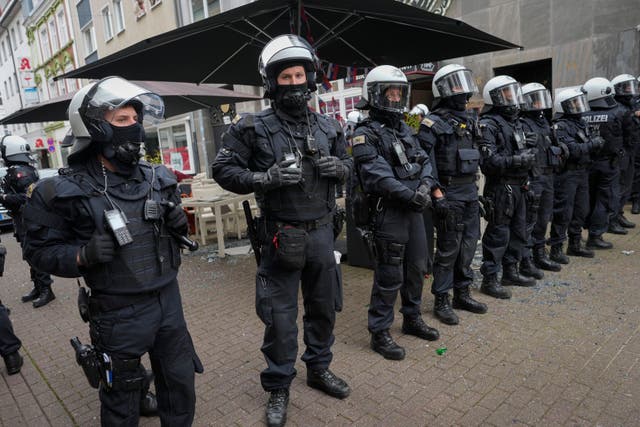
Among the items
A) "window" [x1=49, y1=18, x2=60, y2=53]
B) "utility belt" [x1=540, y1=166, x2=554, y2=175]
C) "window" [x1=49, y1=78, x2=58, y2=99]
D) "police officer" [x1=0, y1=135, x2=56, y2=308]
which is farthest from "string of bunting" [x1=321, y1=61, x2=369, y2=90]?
"window" [x1=49, y1=78, x2=58, y2=99]

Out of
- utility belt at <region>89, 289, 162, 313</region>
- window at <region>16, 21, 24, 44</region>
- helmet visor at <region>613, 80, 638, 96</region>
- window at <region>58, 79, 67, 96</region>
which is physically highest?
window at <region>16, 21, 24, 44</region>

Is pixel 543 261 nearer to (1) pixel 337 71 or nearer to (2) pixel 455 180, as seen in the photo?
(2) pixel 455 180

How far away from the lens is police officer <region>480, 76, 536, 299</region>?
14.6 feet

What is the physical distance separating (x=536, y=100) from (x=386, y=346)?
332 cm

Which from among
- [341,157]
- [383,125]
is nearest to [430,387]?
[341,157]

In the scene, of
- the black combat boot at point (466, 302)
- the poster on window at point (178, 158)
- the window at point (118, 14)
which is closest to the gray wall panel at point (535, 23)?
the black combat boot at point (466, 302)

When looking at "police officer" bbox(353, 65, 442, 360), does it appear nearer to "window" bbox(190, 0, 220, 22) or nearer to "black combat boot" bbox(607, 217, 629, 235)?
"black combat boot" bbox(607, 217, 629, 235)

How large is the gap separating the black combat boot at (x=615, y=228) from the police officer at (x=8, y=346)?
7.73m

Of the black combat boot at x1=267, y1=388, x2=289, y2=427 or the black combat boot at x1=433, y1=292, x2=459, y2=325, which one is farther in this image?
the black combat boot at x1=433, y1=292, x2=459, y2=325

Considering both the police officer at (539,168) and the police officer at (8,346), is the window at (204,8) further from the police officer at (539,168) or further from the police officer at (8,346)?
the police officer at (8,346)

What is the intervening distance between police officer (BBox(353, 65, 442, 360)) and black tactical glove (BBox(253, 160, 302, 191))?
39.6 inches

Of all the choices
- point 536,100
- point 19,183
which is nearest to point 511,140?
point 536,100

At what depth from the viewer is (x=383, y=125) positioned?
11.8 ft

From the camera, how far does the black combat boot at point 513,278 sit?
4945 mm
